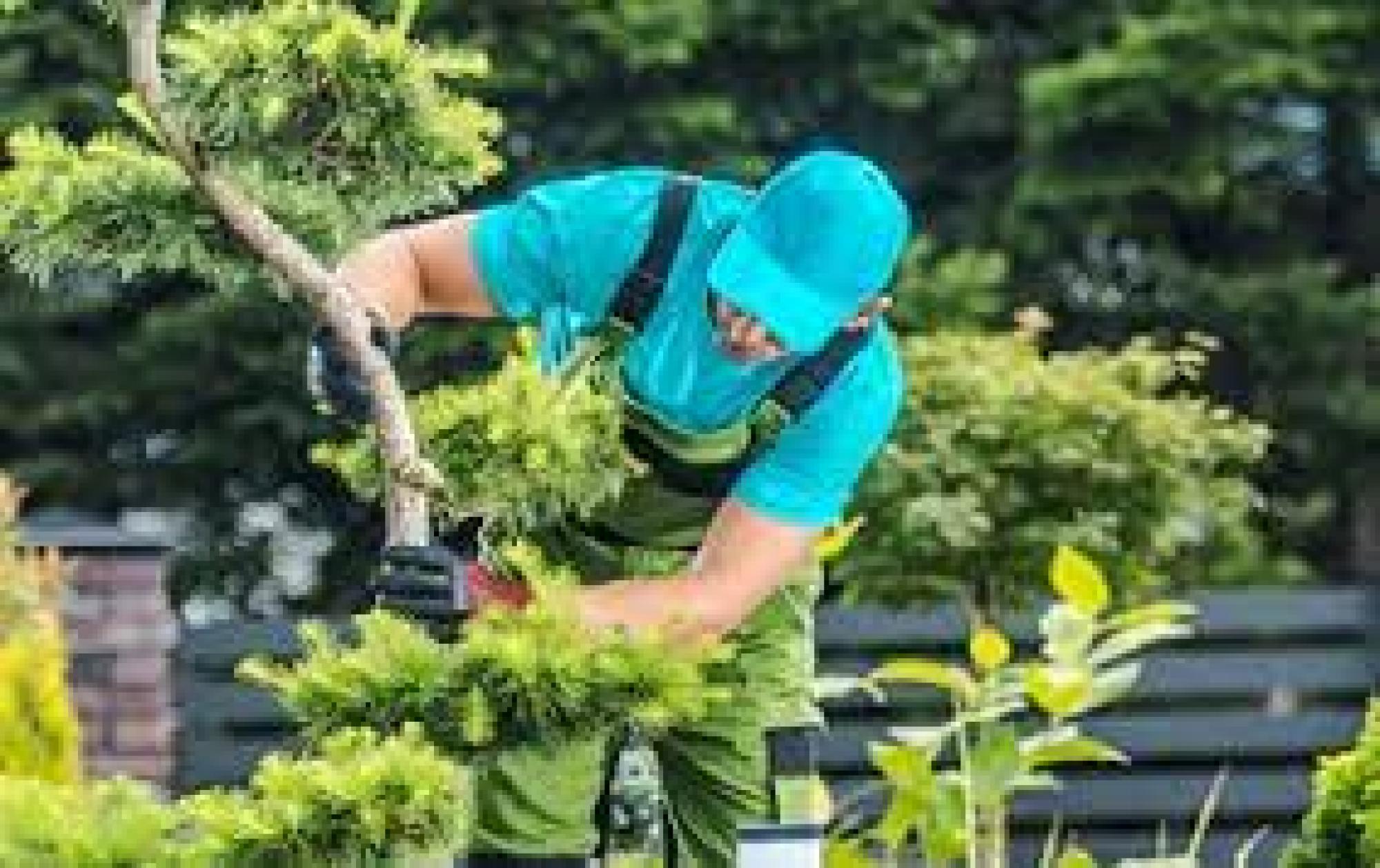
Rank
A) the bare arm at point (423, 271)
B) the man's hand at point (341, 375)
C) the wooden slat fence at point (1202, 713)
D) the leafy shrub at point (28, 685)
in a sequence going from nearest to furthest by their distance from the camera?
the man's hand at point (341, 375)
the bare arm at point (423, 271)
the leafy shrub at point (28, 685)
the wooden slat fence at point (1202, 713)

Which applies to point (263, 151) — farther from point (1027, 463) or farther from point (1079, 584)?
point (1027, 463)

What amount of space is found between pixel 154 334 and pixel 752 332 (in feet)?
18.2

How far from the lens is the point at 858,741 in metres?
8.18

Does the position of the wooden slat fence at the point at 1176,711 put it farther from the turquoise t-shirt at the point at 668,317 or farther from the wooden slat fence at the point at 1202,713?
the turquoise t-shirt at the point at 668,317

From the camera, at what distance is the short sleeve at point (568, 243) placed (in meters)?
4.34

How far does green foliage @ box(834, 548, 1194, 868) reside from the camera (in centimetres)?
592

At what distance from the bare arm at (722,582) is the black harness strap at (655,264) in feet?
0.80

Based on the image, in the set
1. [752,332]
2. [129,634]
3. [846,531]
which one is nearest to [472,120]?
[752,332]

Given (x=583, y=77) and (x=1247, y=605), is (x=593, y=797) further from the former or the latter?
(x=583, y=77)

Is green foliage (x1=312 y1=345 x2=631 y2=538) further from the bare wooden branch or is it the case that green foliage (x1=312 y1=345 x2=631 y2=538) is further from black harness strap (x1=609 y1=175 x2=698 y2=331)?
black harness strap (x1=609 y1=175 x2=698 y2=331)

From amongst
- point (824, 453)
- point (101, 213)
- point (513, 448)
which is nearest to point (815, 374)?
point (824, 453)

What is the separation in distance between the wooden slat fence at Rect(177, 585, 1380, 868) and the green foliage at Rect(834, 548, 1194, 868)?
180cm

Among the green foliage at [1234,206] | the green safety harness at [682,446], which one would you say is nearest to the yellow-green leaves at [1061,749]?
the green safety harness at [682,446]

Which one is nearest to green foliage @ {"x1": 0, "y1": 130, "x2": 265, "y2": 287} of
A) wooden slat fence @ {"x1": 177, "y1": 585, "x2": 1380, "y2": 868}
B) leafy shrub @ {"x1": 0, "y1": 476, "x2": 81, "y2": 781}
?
leafy shrub @ {"x1": 0, "y1": 476, "x2": 81, "y2": 781}
